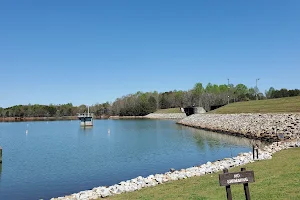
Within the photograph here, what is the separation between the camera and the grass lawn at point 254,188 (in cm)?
1023

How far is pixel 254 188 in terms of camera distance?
36.4ft

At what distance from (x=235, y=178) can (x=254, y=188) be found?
4473mm

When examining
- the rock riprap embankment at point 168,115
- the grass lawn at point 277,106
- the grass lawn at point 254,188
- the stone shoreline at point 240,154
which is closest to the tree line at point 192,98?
the rock riprap embankment at point 168,115

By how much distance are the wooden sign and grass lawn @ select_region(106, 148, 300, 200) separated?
3034mm

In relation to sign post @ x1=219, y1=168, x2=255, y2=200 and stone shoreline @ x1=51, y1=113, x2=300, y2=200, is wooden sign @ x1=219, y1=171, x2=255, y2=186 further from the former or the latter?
stone shoreline @ x1=51, y1=113, x2=300, y2=200

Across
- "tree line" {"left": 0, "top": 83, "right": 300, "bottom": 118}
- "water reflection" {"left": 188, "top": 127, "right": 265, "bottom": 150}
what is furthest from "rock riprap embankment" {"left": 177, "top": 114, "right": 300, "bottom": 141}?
"tree line" {"left": 0, "top": 83, "right": 300, "bottom": 118}

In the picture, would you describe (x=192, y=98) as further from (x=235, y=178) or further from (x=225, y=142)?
(x=235, y=178)

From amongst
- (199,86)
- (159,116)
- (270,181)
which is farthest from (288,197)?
(199,86)

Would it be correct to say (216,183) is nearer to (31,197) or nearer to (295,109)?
(31,197)

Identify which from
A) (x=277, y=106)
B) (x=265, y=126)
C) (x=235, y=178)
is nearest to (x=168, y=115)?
(x=277, y=106)

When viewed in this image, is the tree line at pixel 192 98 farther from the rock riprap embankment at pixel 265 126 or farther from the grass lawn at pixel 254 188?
the grass lawn at pixel 254 188

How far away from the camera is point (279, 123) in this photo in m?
39.0

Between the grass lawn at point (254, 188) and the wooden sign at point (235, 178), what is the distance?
303 centimetres

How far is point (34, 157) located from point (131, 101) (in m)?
160
